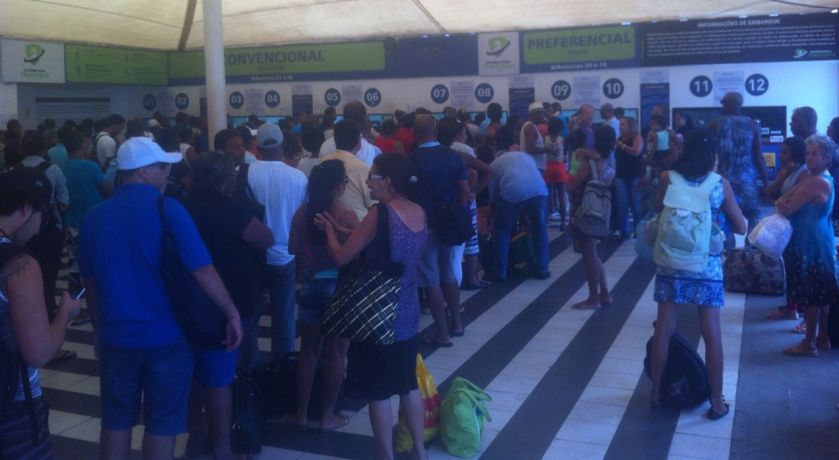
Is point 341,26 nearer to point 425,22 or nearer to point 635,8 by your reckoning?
point 425,22

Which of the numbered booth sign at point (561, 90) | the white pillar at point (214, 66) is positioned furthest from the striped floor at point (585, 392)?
the numbered booth sign at point (561, 90)

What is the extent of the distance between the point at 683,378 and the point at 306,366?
87.8 inches

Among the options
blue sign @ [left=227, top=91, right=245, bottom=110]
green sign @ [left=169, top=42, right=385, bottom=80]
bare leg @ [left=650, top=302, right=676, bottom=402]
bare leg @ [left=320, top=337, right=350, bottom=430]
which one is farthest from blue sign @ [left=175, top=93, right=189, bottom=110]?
bare leg @ [left=650, top=302, right=676, bottom=402]

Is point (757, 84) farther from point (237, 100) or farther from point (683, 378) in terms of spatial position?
point (237, 100)

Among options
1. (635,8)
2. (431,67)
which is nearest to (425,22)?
(431,67)

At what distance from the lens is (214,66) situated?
435 inches

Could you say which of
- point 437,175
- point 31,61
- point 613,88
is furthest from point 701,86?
point 31,61

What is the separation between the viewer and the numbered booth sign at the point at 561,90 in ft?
49.9

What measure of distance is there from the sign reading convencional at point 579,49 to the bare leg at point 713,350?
10.7 m

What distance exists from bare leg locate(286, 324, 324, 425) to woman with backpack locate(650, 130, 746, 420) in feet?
6.45

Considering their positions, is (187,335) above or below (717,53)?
below

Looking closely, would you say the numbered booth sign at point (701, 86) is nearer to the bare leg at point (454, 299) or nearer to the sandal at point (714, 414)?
the bare leg at point (454, 299)

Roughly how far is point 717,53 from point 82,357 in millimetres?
11384

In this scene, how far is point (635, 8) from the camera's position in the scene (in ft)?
45.6
